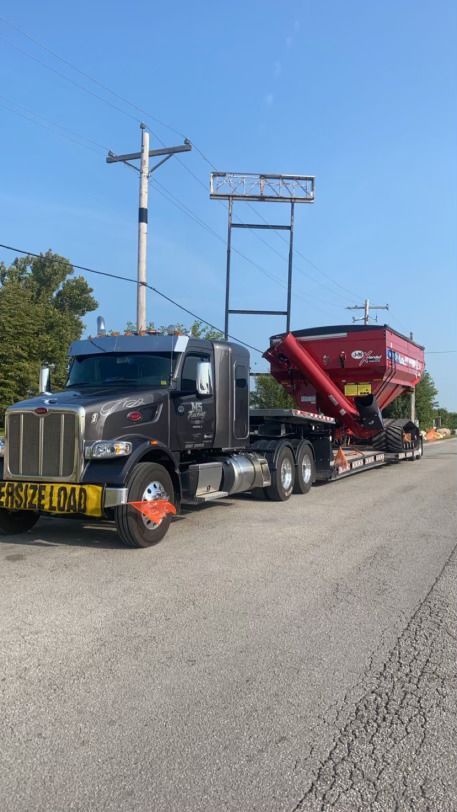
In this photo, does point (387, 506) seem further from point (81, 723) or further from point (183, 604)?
point (81, 723)

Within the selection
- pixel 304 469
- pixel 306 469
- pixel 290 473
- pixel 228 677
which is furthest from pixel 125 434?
pixel 306 469

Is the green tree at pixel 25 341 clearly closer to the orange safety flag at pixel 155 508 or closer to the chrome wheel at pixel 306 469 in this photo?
the chrome wheel at pixel 306 469

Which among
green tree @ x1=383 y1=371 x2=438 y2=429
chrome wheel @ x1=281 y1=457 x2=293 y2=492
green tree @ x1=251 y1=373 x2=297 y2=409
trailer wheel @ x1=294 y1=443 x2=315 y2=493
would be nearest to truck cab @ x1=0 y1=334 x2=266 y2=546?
chrome wheel @ x1=281 y1=457 x2=293 y2=492

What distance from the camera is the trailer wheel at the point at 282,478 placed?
10867 millimetres

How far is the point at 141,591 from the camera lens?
17.9 feet

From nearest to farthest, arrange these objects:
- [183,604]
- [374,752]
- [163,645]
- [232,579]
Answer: [374,752]
[163,645]
[183,604]
[232,579]

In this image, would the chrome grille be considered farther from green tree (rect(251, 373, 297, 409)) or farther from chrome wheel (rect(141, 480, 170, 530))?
green tree (rect(251, 373, 297, 409))

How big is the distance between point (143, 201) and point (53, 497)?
12.0 m

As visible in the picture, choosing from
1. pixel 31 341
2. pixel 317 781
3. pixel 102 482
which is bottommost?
pixel 317 781

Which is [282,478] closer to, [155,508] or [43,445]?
[155,508]

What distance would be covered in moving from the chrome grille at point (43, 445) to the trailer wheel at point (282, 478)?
185 inches

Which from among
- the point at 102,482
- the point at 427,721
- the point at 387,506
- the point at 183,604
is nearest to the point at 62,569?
the point at 102,482

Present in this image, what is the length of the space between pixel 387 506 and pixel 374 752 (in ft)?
25.8

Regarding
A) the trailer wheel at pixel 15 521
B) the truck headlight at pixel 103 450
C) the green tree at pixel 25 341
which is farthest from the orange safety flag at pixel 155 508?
the green tree at pixel 25 341
